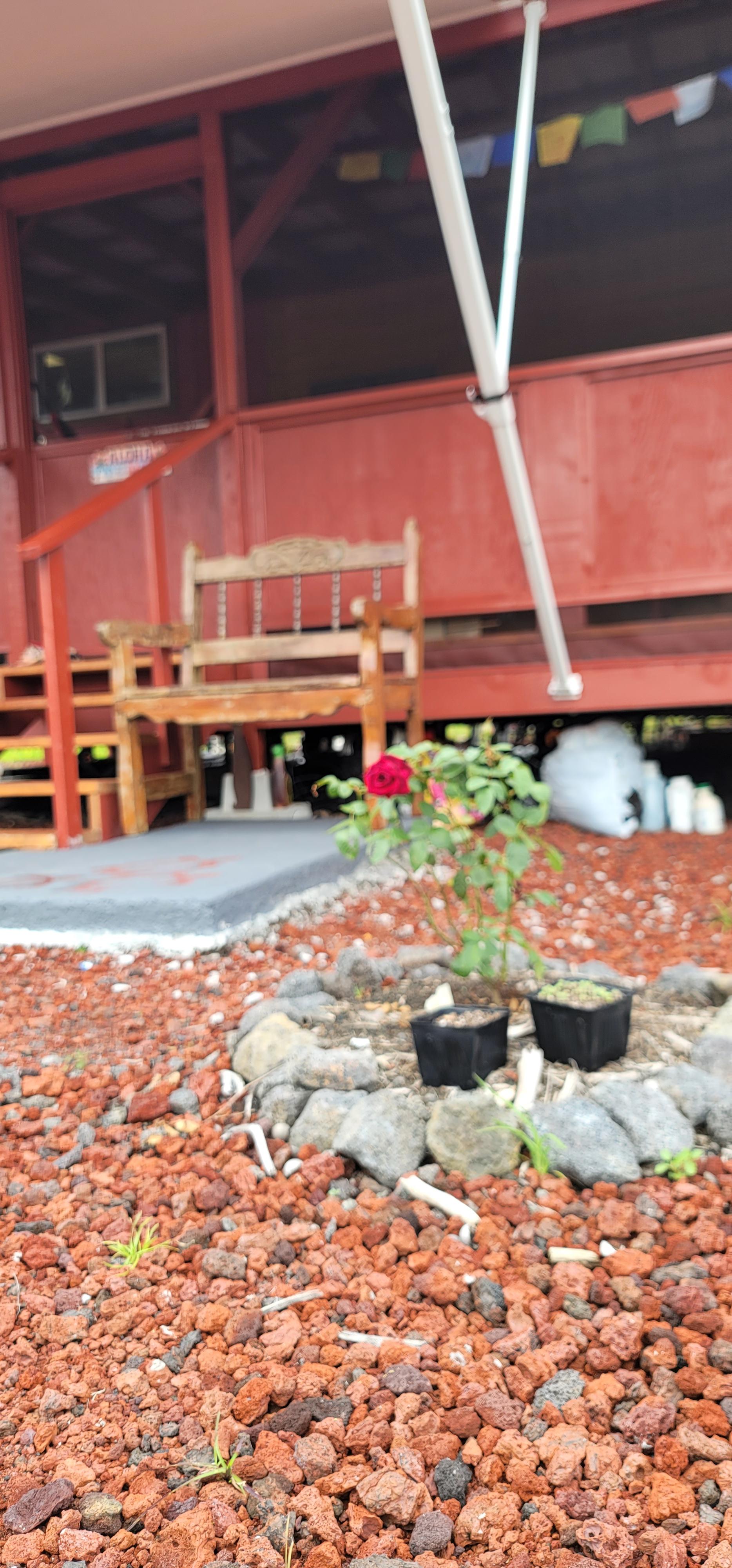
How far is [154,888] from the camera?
2684 millimetres

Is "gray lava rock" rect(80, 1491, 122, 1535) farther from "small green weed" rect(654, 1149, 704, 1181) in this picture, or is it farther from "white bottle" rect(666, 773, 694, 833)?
"white bottle" rect(666, 773, 694, 833)

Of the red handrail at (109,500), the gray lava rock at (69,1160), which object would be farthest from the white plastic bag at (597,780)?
the gray lava rock at (69,1160)

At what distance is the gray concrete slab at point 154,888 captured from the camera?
257cm

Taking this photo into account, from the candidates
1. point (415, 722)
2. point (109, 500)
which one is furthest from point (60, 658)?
point (415, 722)

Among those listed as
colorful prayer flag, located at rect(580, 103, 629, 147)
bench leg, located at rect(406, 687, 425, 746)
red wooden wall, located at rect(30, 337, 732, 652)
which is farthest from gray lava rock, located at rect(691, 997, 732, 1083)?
colorful prayer flag, located at rect(580, 103, 629, 147)

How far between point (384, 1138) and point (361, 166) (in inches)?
216

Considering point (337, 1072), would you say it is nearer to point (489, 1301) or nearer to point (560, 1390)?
point (489, 1301)

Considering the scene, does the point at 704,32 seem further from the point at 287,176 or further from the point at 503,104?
the point at 287,176

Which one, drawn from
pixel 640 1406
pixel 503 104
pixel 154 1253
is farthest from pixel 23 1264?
pixel 503 104

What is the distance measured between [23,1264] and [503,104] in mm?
6378

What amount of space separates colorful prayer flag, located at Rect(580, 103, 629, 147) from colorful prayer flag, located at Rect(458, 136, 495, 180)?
1.56 ft

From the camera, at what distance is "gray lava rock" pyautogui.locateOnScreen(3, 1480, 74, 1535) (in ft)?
3.07

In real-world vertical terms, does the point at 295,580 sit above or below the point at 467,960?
above

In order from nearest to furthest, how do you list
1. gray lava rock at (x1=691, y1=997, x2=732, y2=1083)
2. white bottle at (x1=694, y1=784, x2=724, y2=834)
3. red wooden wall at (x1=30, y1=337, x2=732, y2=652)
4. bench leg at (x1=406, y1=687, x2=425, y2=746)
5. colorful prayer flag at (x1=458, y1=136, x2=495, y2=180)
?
gray lava rock at (x1=691, y1=997, x2=732, y2=1083)
bench leg at (x1=406, y1=687, x2=425, y2=746)
red wooden wall at (x1=30, y1=337, x2=732, y2=652)
white bottle at (x1=694, y1=784, x2=724, y2=834)
colorful prayer flag at (x1=458, y1=136, x2=495, y2=180)
